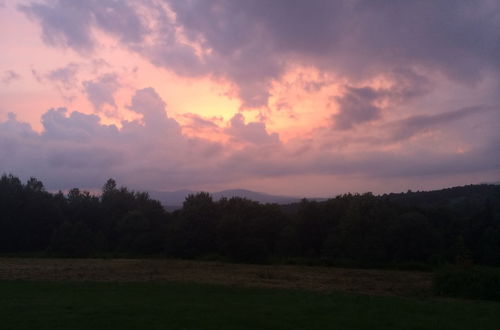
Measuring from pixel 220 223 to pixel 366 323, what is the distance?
39.8 m

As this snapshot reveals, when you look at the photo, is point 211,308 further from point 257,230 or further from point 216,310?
point 257,230

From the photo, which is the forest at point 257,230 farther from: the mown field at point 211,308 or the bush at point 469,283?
the mown field at point 211,308

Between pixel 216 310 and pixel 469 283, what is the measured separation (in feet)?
43.8

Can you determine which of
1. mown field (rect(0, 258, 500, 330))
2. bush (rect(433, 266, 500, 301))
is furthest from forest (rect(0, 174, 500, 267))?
Result: mown field (rect(0, 258, 500, 330))

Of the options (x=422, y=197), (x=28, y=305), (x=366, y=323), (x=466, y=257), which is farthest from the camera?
(x=422, y=197)

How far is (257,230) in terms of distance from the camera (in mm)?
53406

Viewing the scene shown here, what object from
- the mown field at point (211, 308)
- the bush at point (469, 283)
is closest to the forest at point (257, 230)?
the bush at point (469, 283)

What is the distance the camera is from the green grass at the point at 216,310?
→ 1246 cm

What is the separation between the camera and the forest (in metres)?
47.1

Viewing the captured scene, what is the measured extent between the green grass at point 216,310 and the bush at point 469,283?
3750 millimetres

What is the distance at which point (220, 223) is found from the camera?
52.4 metres

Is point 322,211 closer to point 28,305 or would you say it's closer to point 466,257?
point 466,257

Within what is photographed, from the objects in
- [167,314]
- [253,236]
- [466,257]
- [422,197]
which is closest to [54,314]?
[167,314]

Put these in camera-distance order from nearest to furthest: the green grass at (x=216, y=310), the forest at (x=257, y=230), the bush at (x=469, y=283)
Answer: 1. the green grass at (x=216, y=310)
2. the bush at (x=469, y=283)
3. the forest at (x=257, y=230)
